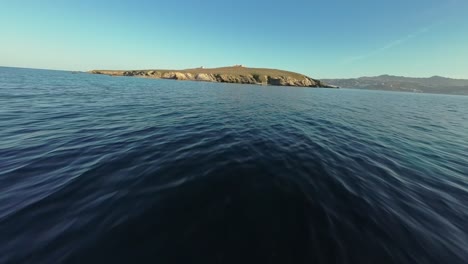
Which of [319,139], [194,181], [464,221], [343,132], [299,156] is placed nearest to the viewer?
[464,221]

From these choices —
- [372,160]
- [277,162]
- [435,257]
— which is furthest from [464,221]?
[277,162]

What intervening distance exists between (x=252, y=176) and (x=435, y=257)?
4913 millimetres

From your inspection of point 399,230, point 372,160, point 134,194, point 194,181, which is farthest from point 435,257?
point 134,194

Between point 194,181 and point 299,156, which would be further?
point 299,156

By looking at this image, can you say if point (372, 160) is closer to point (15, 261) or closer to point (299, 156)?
point (299, 156)

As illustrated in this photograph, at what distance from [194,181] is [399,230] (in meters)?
6.17

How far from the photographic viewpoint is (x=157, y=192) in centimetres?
526

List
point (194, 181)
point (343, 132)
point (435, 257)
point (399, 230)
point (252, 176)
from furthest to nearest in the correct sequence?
1. point (343, 132)
2. point (252, 176)
3. point (194, 181)
4. point (399, 230)
5. point (435, 257)

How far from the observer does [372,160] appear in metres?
8.66

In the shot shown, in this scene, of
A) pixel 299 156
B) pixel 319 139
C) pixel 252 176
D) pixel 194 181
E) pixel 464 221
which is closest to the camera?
pixel 464 221

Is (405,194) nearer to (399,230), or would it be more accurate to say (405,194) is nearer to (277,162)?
(399,230)

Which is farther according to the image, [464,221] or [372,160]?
[372,160]

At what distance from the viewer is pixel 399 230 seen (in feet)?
14.7

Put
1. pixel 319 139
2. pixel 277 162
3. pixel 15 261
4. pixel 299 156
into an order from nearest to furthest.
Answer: pixel 15 261, pixel 277 162, pixel 299 156, pixel 319 139
